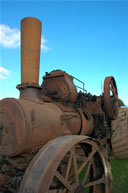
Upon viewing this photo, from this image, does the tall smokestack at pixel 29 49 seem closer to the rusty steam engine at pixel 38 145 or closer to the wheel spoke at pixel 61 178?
the rusty steam engine at pixel 38 145

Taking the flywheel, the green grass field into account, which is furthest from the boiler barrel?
the flywheel

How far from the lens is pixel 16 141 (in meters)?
2.52

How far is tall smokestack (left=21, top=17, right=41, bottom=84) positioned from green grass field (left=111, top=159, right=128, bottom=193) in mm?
2611

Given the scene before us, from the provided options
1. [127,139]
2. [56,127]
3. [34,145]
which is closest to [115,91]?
[127,139]

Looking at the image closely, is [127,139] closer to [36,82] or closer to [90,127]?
[90,127]

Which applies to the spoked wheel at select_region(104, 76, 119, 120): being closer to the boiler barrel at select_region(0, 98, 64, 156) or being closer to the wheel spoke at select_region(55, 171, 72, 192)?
the boiler barrel at select_region(0, 98, 64, 156)

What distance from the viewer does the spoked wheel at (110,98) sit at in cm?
476

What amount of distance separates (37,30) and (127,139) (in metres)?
3.89

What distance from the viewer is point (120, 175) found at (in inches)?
162

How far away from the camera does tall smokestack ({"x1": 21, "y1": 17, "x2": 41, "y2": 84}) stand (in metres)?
3.09

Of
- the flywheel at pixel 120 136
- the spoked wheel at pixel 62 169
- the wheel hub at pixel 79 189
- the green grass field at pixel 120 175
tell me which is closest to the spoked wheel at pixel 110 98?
the flywheel at pixel 120 136

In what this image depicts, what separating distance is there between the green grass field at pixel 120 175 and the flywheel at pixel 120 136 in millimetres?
224

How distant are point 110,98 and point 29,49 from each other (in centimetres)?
265

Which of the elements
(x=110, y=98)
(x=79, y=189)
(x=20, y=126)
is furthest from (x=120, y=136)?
(x=20, y=126)
